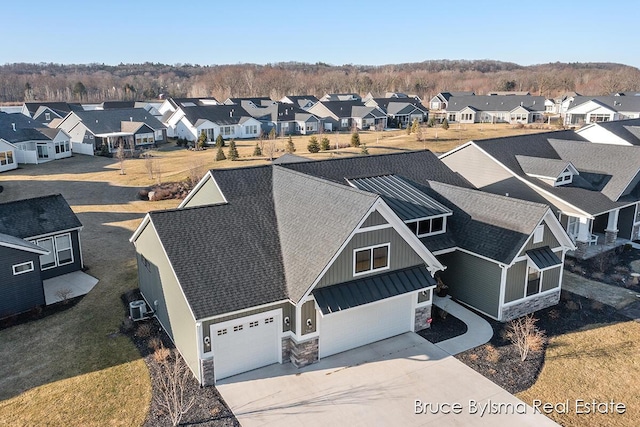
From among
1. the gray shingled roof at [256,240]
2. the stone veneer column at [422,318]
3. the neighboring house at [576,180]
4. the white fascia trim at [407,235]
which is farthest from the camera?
the neighboring house at [576,180]

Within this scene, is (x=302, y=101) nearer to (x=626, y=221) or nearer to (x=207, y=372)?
(x=626, y=221)

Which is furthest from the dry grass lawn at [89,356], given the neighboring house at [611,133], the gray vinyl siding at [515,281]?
the neighboring house at [611,133]

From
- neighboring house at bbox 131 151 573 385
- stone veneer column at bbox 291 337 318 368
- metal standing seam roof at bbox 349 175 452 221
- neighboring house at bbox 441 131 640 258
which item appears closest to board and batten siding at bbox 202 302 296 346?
neighboring house at bbox 131 151 573 385

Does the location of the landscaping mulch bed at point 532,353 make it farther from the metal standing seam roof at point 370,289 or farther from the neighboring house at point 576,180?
the neighboring house at point 576,180

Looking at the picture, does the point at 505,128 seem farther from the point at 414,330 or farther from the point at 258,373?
the point at 258,373

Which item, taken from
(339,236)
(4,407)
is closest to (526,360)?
(339,236)

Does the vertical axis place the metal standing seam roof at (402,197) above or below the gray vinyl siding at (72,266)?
above
